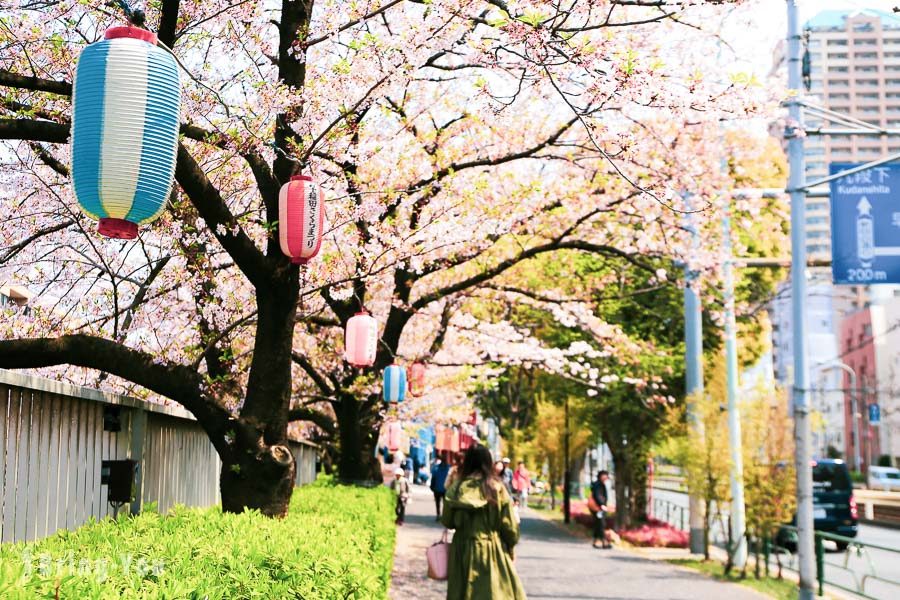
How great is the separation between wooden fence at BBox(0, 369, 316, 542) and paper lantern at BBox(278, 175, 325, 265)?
5.79ft

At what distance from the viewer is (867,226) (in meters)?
11.2

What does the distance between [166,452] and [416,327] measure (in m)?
11.8

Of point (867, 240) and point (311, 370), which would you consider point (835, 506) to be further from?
point (311, 370)

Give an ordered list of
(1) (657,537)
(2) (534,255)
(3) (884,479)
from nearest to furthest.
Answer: (2) (534,255) < (1) (657,537) < (3) (884,479)

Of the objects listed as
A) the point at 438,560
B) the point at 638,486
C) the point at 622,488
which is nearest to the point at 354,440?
the point at 438,560

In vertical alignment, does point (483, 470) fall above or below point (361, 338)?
below

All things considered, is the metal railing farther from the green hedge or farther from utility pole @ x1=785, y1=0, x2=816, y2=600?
the green hedge

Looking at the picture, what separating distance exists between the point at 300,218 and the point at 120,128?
275 cm

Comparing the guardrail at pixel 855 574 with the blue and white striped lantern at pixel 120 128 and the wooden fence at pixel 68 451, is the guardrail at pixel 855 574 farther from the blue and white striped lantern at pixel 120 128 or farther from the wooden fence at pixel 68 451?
the blue and white striped lantern at pixel 120 128

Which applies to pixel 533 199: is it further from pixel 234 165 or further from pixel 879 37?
pixel 879 37

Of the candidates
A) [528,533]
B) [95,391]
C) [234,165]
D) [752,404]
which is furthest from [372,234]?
Result: [528,533]

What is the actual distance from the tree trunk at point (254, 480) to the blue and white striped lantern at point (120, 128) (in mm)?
3211

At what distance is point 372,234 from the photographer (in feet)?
36.4

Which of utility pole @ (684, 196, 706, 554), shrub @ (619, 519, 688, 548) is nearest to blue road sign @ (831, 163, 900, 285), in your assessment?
utility pole @ (684, 196, 706, 554)
